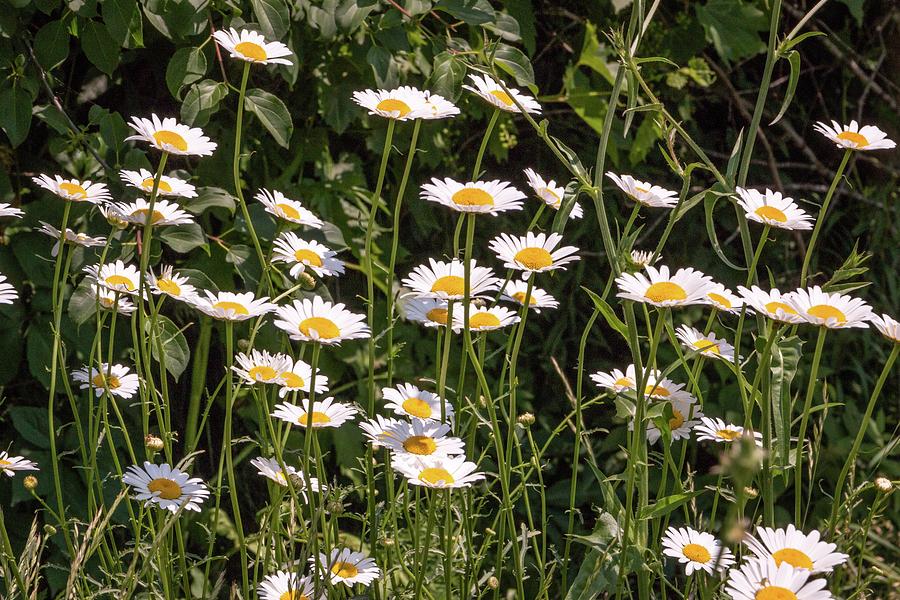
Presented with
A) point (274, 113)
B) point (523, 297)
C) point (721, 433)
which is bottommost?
point (721, 433)

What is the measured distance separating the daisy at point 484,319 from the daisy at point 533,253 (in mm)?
59

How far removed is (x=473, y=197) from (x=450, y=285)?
0.09m

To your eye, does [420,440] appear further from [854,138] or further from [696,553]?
[854,138]

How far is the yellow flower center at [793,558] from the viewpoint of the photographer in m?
A: 0.74

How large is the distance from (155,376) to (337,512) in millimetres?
858

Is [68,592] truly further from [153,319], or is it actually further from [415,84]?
[415,84]

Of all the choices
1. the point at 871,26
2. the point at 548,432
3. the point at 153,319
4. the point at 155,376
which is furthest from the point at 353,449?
the point at 871,26

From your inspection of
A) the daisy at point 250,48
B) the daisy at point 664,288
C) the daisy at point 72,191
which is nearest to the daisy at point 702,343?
the daisy at point 664,288

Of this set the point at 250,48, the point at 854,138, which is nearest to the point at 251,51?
the point at 250,48

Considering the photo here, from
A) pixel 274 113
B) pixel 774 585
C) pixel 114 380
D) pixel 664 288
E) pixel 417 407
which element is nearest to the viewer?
pixel 774 585

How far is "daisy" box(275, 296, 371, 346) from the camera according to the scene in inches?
31.5

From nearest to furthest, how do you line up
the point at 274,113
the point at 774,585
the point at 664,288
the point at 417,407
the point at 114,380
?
the point at 774,585, the point at 664,288, the point at 417,407, the point at 114,380, the point at 274,113

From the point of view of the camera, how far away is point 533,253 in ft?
2.96

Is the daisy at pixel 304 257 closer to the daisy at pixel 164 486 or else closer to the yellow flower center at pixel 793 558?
the daisy at pixel 164 486
